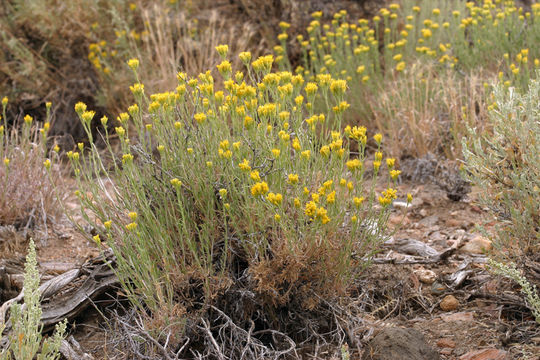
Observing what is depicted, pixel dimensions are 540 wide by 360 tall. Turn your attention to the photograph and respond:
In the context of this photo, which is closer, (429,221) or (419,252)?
(419,252)

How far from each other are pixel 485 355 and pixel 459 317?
1.23ft

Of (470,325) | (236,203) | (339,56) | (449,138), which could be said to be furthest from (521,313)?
(339,56)

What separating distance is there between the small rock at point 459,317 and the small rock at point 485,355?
303 millimetres

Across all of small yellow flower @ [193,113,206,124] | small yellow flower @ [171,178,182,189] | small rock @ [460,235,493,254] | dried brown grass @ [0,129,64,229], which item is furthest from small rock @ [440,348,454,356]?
dried brown grass @ [0,129,64,229]

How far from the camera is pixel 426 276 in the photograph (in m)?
3.35

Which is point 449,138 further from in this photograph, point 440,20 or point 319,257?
point 319,257

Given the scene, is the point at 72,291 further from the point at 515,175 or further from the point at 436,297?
the point at 515,175

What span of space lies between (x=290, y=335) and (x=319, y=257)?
0.42 meters

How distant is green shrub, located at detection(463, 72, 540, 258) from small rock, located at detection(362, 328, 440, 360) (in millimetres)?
630

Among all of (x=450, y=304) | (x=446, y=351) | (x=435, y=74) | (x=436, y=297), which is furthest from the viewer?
(x=435, y=74)

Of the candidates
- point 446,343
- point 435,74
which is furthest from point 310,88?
point 435,74

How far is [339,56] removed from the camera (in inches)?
229

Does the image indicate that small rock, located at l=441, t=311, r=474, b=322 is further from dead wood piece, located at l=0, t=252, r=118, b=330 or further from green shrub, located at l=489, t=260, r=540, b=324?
dead wood piece, located at l=0, t=252, r=118, b=330

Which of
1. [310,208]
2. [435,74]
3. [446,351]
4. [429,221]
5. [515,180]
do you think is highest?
[310,208]
